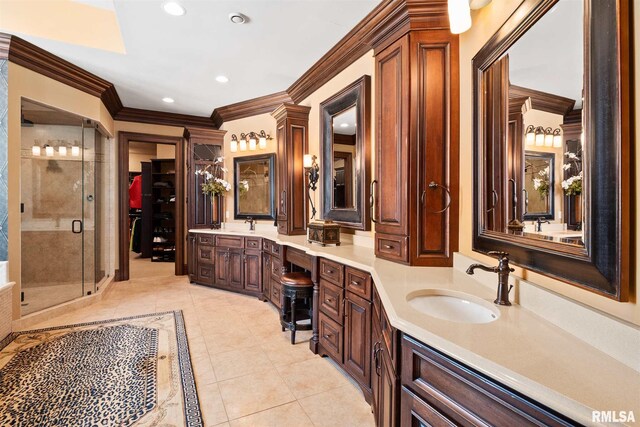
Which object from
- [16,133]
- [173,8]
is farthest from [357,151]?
[16,133]

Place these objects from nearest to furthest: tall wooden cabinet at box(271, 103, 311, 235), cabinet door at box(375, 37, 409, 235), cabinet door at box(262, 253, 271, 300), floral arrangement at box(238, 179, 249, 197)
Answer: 1. cabinet door at box(375, 37, 409, 235)
2. tall wooden cabinet at box(271, 103, 311, 235)
3. cabinet door at box(262, 253, 271, 300)
4. floral arrangement at box(238, 179, 249, 197)

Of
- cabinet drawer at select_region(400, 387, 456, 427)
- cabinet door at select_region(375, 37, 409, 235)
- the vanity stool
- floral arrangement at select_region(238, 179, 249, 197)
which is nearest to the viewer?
cabinet drawer at select_region(400, 387, 456, 427)

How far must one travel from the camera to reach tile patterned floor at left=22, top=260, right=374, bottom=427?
1960mm

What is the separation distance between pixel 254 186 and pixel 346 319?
307cm

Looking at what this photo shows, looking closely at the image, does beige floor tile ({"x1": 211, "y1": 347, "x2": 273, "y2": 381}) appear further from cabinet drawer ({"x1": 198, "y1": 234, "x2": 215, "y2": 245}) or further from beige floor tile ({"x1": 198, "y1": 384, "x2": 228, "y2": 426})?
cabinet drawer ({"x1": 198, "y1": 234, "x2": 215, "y2": 245})

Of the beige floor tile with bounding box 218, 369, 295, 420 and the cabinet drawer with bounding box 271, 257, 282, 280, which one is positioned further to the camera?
the cabinet drawer with bounding box 271, 257, 282, 280

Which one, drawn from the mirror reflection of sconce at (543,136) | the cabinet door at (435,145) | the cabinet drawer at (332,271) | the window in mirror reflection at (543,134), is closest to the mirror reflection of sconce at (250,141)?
the cabinet drawer at (332,271)

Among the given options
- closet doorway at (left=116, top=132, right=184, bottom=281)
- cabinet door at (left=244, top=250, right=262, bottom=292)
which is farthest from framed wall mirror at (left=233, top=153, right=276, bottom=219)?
closet doorway at (left=116, top=132, right=184, bottom=281)

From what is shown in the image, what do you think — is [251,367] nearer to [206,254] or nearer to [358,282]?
[358,282]

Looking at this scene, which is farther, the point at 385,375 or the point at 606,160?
the point at 385,375

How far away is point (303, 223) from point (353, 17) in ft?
7.67

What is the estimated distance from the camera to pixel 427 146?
2.08m

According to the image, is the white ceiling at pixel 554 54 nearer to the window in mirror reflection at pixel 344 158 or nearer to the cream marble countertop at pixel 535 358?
the cream marble countertop at pixel 535 358

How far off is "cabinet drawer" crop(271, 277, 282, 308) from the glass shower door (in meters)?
2.55
